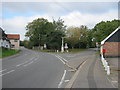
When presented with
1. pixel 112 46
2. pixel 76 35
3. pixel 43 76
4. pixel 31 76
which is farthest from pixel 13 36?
pixel 43 76

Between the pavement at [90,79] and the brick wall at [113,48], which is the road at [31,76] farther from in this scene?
the brick wall at [113,48]

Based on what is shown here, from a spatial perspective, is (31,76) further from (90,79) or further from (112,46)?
(112,46)

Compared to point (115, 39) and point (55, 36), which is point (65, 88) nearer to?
point (115, 39)

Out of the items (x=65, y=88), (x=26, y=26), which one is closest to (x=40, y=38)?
(x=26, y=26)

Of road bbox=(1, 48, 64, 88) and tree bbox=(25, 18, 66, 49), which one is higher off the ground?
tree bbox=(25, 18, 66, 49)

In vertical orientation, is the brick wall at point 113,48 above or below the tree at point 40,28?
below

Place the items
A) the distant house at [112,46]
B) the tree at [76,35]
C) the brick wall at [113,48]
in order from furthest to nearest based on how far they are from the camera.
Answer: the tree at [76,35] → the brick wall at [113,48] → the distant house at [112,46]

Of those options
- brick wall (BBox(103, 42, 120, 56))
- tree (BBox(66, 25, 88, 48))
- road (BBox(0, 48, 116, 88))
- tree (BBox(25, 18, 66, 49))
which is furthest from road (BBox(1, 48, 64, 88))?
tree (BBox(25, 18, 66, 49))

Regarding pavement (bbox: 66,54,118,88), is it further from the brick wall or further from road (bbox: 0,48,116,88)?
the brick wall

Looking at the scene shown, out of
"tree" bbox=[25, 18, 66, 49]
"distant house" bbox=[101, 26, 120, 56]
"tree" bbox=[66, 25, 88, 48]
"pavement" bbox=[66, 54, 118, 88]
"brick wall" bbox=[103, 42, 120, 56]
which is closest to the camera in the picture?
"pavement" bbox=[66, 54, 118, 88]

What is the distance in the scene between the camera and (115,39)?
90.4ft

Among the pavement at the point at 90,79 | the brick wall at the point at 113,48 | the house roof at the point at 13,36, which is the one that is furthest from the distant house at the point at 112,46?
the house roof at the point at 13,36

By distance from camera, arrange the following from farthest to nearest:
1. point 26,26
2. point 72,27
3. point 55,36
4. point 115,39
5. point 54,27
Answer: point 26,26
point 72,27
point 54,27
point 55,36
point 115,39

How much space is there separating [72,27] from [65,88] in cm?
7308
